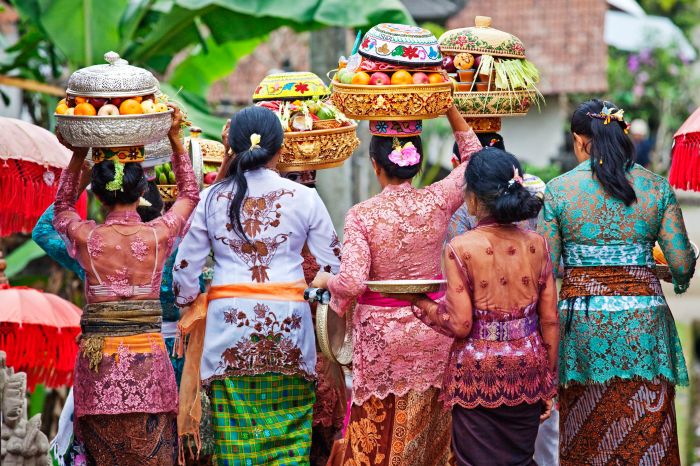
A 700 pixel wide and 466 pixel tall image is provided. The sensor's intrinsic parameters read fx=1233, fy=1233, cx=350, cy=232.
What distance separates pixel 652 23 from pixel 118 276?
1851 cm

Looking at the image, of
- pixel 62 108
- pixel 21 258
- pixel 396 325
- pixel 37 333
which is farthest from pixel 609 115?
pixel 21 258

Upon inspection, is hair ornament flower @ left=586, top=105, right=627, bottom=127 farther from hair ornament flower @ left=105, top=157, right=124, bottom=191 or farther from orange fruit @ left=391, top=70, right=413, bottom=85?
hair ornament flower @ left=105, top=157, right=124, bottom=191

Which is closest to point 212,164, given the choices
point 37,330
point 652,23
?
point 37,330

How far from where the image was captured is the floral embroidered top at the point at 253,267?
17.3 feet

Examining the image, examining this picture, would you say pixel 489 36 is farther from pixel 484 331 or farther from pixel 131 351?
pixel 131 351

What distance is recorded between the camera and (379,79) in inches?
208

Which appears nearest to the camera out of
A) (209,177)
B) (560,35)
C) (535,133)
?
(209,177)

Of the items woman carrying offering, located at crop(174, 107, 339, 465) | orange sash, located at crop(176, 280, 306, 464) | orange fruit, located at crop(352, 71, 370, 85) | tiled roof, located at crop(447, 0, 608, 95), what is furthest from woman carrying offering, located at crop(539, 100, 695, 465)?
tiled roof, located at crop(447, 0, 608, 95)

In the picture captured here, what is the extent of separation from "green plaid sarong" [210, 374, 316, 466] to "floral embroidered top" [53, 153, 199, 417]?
0.88 ft

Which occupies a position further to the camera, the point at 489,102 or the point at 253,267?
the point at 489,102

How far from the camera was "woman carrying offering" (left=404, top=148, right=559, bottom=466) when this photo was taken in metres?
4.80

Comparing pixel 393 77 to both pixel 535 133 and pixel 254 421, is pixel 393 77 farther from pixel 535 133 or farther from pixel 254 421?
pixel 535 133

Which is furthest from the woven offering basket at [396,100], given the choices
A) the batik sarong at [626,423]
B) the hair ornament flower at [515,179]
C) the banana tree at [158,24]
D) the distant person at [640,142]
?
the distant person at [640,142]

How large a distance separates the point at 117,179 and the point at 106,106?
1.00 feet
